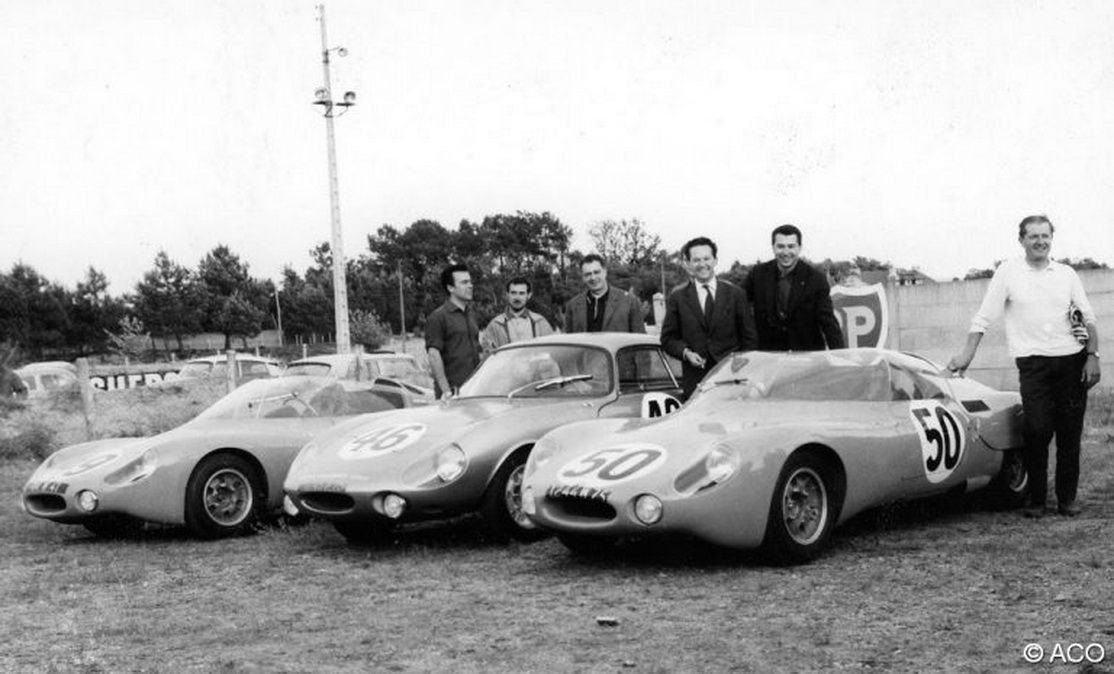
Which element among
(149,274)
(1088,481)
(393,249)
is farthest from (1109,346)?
(393,249)

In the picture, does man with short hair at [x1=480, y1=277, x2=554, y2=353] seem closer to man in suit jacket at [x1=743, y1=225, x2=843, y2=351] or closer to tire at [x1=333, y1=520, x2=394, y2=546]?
man in suit jacket at [x1=743, y1=225, x2=843, y2=351]

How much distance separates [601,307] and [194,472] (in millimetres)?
3189

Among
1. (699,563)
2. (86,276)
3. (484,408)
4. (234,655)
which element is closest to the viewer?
(234,655)

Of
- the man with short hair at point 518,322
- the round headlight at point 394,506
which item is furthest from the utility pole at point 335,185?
the round headlight at point 394,506

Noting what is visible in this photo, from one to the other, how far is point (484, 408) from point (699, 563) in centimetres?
194

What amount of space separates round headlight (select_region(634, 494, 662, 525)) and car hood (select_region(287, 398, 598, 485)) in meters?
1.42

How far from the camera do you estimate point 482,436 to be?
6762mm

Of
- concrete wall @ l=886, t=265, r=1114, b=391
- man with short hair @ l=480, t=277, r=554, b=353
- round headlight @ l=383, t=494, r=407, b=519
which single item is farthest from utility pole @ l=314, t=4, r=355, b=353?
round headlight @ l=383, t=494, r=407, b=519

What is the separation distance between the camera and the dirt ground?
4117mm

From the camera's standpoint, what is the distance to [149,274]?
64500 mm

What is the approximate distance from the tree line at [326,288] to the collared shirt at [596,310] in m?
45.4

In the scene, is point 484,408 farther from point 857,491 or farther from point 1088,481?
point 1088,481

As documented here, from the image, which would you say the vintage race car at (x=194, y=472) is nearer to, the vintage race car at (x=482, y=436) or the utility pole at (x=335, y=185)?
the vintage race car at (x=482, y=436)

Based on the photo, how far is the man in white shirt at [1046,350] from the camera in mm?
6742
